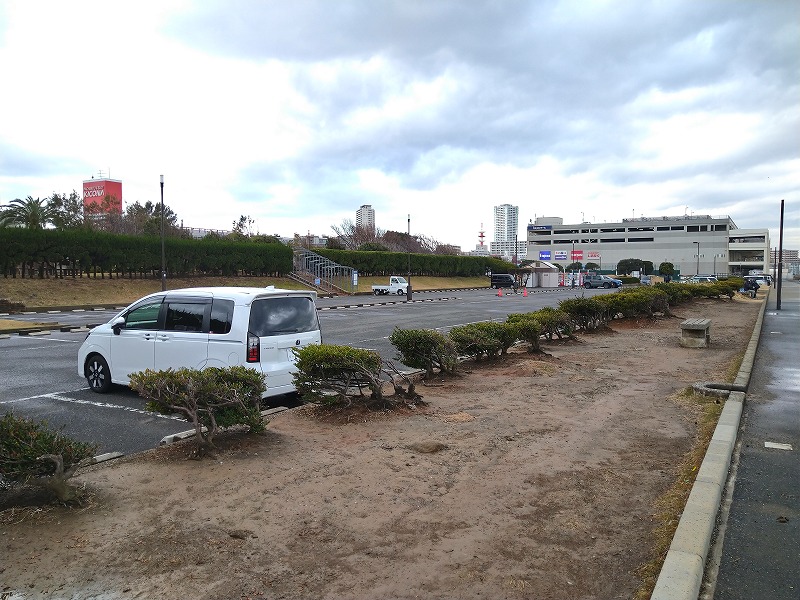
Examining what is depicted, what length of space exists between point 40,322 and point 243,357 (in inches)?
708

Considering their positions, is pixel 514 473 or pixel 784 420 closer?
pixel 514 473

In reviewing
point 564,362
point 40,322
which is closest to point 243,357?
point 564,362

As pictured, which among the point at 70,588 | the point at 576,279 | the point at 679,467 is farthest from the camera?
the point at 576,279

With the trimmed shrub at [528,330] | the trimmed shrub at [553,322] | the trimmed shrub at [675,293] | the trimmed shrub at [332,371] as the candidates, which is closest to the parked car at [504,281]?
the trimmed shrub at [675,293]

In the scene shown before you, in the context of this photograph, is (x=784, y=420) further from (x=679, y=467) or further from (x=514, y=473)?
(x=514, y=473)

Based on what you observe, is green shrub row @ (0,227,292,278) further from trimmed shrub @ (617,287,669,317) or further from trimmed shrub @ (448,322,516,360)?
trimmed shrub @ (448,322,516,360)

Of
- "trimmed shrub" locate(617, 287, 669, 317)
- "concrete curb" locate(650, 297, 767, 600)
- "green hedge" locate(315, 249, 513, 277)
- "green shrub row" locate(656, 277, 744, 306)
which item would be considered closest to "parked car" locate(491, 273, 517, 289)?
"green hedge" locate(315, 249, 513, 277)

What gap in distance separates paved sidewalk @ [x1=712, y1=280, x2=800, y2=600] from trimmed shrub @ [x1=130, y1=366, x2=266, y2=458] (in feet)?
13.5

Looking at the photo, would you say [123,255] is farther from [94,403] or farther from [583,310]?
[94,403]

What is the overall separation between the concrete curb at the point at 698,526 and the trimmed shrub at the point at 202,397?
12.6ft

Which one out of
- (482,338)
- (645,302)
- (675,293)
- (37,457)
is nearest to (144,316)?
(37,457)

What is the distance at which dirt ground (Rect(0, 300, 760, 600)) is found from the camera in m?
3.49

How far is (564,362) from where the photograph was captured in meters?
11.6

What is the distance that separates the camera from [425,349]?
31.0 ft
